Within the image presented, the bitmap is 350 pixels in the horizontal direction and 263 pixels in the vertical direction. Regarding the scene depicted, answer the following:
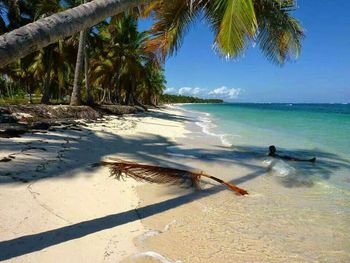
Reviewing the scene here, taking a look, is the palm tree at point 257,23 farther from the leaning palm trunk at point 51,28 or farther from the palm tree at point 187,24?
the leaning palm trunk at point 51,28

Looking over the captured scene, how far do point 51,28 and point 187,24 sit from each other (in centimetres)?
607

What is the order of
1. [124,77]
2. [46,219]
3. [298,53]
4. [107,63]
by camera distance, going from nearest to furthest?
[46,219]
[298,53]
[107,63]
[124,77]

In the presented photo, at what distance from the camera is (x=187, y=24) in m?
9.18

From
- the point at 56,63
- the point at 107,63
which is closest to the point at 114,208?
the point at 56,63

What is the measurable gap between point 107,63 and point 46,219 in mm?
30515

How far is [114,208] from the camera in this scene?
192 inches

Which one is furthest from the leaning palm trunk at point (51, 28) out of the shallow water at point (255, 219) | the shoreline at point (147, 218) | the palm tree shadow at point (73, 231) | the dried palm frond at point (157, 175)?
the dried palm frond at point (157, 175)

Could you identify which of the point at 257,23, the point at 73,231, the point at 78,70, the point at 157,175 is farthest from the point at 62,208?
the point at 78,70

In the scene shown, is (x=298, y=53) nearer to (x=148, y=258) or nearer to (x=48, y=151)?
(x=48, y=151)

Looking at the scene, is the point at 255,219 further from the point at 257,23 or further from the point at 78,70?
the point at 78,70

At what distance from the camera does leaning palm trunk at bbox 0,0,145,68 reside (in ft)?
10.5

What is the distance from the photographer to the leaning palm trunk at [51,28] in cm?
321

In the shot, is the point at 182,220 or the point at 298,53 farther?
the point at 298,53

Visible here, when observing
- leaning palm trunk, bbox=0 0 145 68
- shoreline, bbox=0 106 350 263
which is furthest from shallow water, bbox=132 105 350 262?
leaning palm trunk, bbox=0 0 145 68
